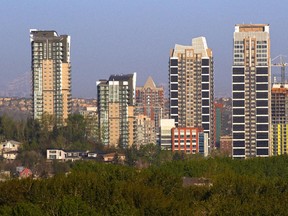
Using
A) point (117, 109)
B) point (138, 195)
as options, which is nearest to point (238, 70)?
point (117, 109)

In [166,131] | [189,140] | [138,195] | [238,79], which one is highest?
[238,79]

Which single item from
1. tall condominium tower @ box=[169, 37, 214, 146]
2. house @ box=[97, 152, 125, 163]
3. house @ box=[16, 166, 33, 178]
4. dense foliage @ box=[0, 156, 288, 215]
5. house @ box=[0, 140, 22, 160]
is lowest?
dense foliage @ box=[0, 156, 288, 215]

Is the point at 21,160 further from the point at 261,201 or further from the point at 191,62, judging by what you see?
the point at 261,201

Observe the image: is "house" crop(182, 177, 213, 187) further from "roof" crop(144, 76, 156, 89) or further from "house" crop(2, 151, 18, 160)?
"roof" crop(144, 76, 156, 89)

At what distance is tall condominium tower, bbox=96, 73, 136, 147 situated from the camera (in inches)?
3760

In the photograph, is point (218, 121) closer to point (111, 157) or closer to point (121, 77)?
point (121, 77)

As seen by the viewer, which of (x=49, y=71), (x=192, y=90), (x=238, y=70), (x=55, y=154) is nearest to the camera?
(x=55, y=154)

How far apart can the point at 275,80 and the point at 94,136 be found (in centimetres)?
3651

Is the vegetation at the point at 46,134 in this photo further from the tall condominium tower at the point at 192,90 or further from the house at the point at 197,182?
the house at the point at 197,182

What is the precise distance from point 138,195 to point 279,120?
61.9 metres

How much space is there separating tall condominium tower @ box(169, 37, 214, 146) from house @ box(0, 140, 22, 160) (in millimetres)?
23591

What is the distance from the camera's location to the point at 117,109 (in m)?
96.3

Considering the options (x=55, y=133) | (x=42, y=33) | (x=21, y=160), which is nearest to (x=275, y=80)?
(x=42, y=33)

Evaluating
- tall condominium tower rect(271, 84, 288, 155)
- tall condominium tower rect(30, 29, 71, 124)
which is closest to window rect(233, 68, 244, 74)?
tall condominium tower rect(271, 84, 288, 155)
